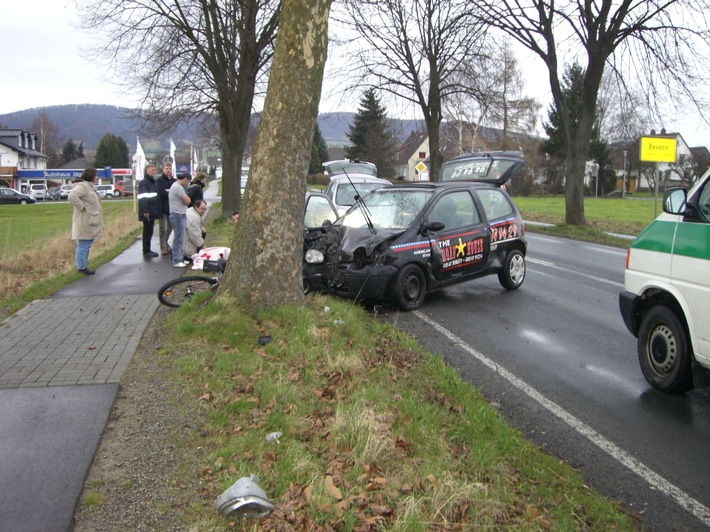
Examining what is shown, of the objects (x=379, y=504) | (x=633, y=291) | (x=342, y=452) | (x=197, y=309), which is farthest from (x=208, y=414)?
(x=633, y=291)

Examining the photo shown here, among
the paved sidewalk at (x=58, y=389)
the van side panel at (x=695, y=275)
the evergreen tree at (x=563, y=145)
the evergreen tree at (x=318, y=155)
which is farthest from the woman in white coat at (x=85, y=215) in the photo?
the evergreen tree at (x=318, y=155)

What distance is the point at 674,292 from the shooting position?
5152 millimetres

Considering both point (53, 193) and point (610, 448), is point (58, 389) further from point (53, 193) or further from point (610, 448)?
point (53, 193)

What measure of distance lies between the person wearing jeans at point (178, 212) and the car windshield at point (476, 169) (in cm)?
712

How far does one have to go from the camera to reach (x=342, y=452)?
12.8ft

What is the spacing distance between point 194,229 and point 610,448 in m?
8.35

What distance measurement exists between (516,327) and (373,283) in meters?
1.90

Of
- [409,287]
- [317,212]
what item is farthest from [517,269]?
[317,212]

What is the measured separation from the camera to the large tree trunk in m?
6.93

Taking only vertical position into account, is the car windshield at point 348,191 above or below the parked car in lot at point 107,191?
above

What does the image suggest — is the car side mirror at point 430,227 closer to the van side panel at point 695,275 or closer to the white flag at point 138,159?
the van side panel at point 695,275

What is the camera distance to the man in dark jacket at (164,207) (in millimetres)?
13407

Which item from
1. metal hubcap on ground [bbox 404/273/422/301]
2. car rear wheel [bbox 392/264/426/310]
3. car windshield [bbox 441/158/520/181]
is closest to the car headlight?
car rear wheel [bbox 392/264/426/310]

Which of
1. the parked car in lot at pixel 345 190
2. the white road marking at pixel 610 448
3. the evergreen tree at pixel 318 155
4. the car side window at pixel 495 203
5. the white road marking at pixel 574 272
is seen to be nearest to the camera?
the white road marking at pixel 610 448
